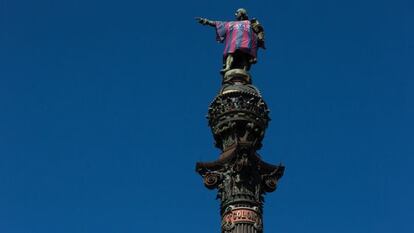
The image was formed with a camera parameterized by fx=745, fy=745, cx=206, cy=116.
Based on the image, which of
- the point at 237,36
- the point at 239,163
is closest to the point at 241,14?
the point at 237,36

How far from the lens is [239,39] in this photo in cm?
2606

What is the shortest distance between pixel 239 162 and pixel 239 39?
6063 mm

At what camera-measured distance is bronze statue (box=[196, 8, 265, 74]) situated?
84.5 ft

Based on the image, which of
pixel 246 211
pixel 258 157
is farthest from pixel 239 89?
pixel 246 211

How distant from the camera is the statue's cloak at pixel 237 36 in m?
25.8

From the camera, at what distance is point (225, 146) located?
898 inches

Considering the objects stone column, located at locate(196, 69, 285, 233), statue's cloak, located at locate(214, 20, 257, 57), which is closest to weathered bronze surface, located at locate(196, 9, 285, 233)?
stone column, located at locate(196, 69, 285, 233)

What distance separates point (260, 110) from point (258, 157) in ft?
6.20

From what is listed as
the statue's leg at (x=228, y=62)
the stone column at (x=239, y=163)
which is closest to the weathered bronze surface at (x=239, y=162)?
the stone column at (x=239, y=163)

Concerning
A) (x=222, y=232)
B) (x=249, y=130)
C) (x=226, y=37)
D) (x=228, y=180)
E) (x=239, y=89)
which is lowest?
(x=222, y=232)

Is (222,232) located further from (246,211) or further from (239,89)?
(239,89)

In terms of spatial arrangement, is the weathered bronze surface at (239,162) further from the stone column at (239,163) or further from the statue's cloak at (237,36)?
the statue's cloak at (237,36)

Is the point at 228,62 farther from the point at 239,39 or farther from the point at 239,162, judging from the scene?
the point at 239,162

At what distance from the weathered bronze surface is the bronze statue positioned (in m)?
1.54
